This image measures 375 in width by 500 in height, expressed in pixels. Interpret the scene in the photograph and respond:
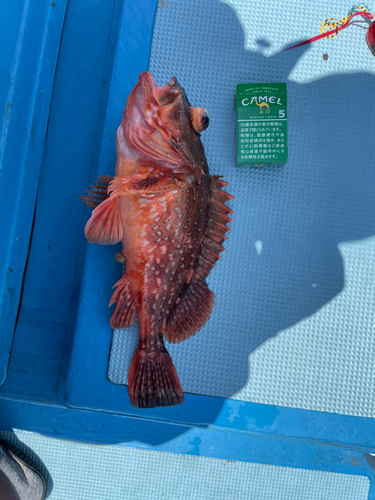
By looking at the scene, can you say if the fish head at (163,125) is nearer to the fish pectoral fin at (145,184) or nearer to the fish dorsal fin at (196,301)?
the fish pectoral fin at (145,184)

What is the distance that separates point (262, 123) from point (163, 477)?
246 centimetres

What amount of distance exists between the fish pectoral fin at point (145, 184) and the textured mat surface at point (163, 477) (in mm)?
1782

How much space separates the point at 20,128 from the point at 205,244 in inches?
53.1

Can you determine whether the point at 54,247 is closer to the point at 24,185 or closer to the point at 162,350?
the point at 24,185

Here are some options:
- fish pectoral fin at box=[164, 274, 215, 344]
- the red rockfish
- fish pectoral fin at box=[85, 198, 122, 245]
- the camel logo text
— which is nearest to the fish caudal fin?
the red rockfish

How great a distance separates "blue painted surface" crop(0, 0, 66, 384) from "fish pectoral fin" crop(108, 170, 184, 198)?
0.83m

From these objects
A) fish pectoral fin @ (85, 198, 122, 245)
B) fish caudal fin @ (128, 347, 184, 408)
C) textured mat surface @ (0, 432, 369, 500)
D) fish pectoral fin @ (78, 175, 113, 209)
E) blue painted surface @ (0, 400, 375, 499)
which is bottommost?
textured mat surface @ (0, 432, 369, 500)

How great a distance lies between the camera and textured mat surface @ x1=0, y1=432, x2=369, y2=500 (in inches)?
93.5

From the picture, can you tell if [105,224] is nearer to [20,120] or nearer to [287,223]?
[20,120]

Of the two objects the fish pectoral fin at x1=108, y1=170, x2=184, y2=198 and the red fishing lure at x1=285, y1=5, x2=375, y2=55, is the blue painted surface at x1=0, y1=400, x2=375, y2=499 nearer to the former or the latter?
the fish pectoral fin at x1=108, y1=170, x2=184, y2=198

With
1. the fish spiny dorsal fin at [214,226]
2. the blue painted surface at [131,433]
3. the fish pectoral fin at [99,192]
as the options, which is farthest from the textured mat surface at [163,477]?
the fish pectoral fin at [99,192]

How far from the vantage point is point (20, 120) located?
6.98 feet

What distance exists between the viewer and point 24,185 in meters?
2.18

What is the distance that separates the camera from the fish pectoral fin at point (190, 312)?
198cm
